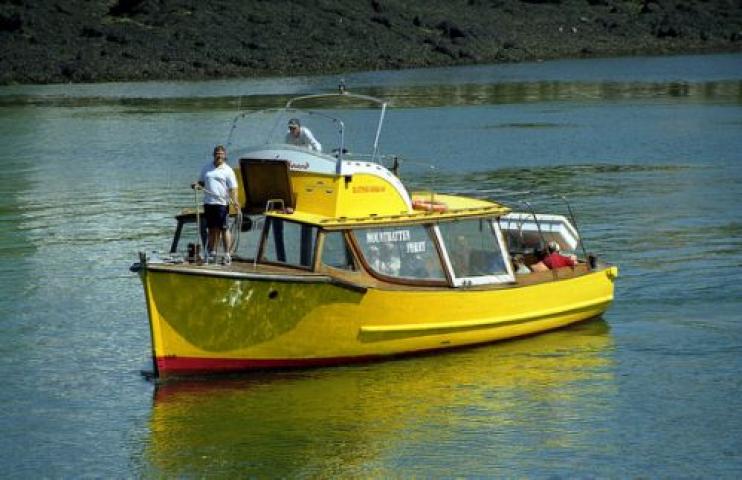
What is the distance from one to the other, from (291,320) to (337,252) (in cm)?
105

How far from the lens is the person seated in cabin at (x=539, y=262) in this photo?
20.6 meters

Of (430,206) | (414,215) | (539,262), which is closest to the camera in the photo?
(414,215)

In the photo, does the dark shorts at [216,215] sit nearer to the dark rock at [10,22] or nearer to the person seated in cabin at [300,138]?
the person seated in cabin at [300,138]

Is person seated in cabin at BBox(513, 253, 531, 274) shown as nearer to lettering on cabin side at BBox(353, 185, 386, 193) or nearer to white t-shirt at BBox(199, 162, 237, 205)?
lettering on cabin side at BBox(353, 185, 386, 193)

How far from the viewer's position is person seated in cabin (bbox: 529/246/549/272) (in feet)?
67.6

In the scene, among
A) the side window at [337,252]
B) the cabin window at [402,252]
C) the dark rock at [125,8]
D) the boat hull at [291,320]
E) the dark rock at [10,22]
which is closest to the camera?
the boat hull at [291,320]

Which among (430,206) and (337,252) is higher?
(430,206)

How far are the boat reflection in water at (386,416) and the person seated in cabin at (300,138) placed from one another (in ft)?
9.99

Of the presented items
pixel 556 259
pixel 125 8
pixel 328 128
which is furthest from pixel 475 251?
pixel 125 8

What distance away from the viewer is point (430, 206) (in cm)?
1956

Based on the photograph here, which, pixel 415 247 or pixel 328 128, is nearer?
pixel 415 247

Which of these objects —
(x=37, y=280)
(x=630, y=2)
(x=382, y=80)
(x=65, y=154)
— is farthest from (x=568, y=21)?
(x=37, y=280)

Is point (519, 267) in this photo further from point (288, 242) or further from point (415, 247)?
point (288, 242)

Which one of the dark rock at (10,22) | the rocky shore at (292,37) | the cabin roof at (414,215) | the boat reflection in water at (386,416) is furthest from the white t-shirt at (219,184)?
the dark rock at (10,22)
